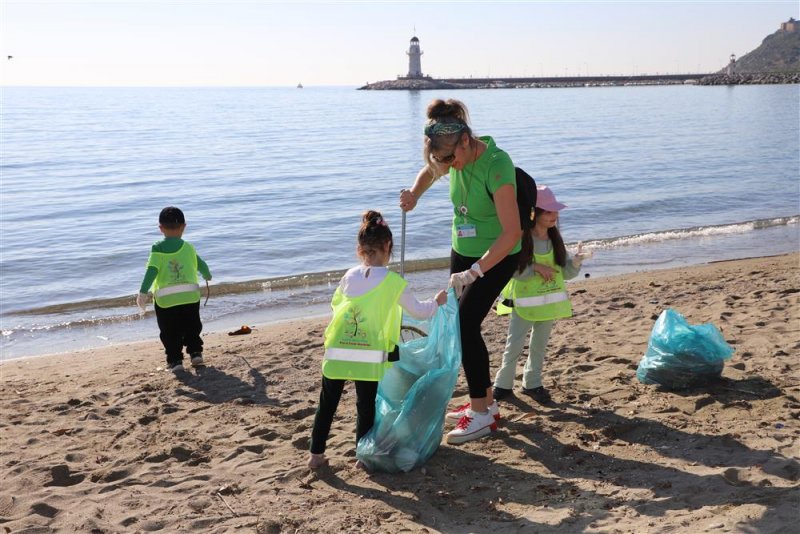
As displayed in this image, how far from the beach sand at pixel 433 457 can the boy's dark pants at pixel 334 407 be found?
0.17 meters

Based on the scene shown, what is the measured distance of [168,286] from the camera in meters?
6.71

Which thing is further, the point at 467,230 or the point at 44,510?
the point at 467,230

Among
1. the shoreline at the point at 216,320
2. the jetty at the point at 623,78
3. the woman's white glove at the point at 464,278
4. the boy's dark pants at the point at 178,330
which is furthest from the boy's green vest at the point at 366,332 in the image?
the jetty at the point at 623,78

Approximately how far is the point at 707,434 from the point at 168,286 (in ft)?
14.0

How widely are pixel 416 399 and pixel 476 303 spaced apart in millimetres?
593

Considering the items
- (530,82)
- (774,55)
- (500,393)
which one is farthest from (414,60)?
(500,393)

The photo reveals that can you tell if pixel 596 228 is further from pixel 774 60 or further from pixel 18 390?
pixel 774 60

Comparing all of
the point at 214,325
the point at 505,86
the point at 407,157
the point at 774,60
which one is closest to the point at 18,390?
the point at 214,325

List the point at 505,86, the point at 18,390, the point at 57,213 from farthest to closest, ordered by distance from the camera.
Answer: the point at 505,86 < the point at 57,213 < the point at 18,390

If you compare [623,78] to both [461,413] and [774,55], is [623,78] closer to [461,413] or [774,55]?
[774,55]

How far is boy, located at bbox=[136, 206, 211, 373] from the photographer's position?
21.8ft

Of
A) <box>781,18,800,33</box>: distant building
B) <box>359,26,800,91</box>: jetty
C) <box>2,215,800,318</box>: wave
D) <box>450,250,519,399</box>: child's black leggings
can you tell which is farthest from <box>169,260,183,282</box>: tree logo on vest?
<box>781,18,800,33</box>: distant building

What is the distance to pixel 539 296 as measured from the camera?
5078 mm

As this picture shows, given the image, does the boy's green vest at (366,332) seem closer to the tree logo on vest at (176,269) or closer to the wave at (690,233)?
the tree logo on vest at (176,269)
